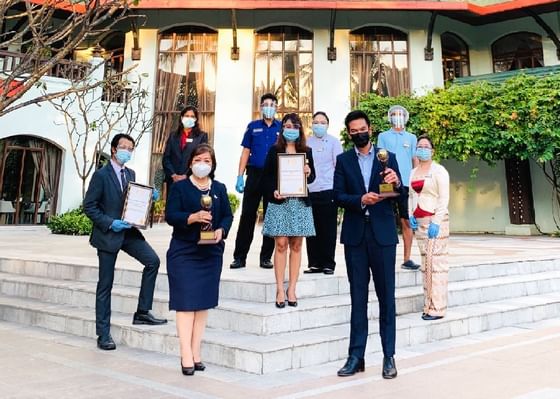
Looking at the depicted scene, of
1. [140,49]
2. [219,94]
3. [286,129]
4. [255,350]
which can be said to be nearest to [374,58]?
[219,94]

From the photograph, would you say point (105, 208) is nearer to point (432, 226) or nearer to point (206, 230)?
point (206, 230)

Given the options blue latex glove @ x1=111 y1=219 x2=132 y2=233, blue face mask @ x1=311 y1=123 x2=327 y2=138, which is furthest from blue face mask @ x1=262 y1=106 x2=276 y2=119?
blue latex glove @ x1=111 y1=219 x2=132 y2=233

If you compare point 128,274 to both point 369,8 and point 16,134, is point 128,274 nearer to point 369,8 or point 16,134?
point 16,134

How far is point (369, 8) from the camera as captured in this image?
14.6 m

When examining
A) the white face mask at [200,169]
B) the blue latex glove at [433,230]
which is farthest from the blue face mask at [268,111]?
the blue latex glove at [433,230]

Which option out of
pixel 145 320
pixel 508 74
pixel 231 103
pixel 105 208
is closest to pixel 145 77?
pixel 231 103

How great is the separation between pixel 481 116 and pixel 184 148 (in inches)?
422

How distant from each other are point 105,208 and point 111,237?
28cm

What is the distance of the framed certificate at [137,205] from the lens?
405 centimetres

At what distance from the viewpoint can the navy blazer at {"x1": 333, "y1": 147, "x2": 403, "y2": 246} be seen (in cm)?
343

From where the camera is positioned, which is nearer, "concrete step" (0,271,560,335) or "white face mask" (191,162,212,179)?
"white face mask" (191,162,212,179)

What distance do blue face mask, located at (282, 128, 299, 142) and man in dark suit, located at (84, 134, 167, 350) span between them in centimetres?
149

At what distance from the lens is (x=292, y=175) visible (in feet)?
13.4

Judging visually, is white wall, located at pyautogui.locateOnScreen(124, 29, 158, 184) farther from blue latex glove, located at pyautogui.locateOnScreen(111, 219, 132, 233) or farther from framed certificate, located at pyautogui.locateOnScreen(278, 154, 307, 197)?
framed certificate, located at pyautogui.locateOnScreen(278, 154, 307, 197)
